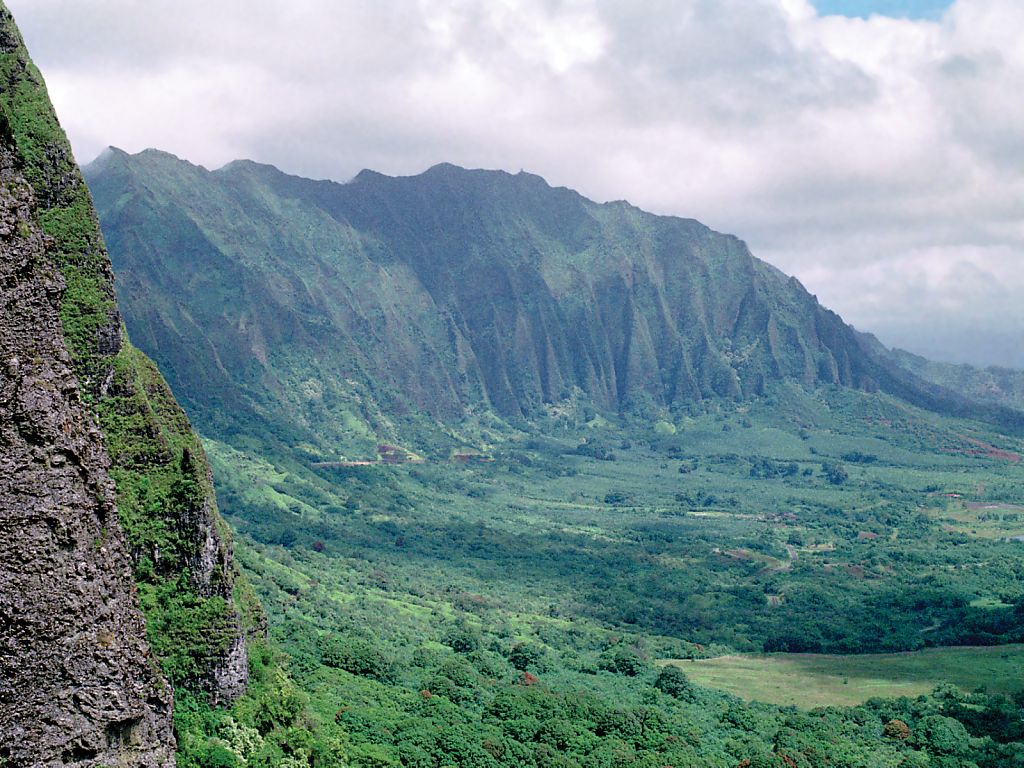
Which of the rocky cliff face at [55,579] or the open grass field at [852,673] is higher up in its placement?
the rocky cliff face at [55,579]

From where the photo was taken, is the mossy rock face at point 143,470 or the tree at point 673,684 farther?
the tree at point 673,684

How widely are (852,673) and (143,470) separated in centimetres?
6674

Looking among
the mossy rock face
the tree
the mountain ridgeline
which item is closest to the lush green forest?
the tree

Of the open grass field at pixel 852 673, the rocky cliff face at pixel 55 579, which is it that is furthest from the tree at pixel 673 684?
the rocky cliff face at pixel 55 579

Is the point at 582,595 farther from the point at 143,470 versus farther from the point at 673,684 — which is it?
the point at 143,470

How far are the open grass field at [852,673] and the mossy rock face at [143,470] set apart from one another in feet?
162

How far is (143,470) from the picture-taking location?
3744cm

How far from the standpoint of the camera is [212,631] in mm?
37344

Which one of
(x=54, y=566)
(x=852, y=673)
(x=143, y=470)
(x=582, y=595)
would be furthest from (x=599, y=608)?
(x=54, y=566)

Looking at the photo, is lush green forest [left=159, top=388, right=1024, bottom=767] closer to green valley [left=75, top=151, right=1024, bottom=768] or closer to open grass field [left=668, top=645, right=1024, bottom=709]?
green valley [left=75, top=151, right=1024, bottom=768]

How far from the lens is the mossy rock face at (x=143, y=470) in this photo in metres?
36.7

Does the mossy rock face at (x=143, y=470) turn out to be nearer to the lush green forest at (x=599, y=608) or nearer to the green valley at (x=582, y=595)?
the lush green forest at (x=599, y=608)

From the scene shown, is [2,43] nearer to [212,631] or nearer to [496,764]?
[212,631]

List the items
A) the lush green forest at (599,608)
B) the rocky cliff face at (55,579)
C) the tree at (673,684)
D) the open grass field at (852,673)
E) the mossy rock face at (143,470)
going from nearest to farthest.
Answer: the rocky cliff face at (55,579), the mossy rock face at (143,470), the lush green forest at (599,608), the tree at (673,684), the open grass field at (852,673)
